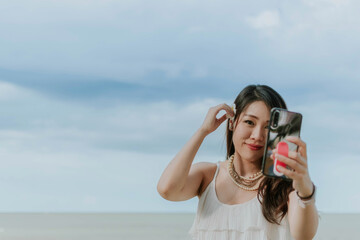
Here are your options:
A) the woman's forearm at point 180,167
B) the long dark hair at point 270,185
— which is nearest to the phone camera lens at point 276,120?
the long dark hair at point 270,185

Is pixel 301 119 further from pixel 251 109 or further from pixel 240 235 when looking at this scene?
pixel 240 235

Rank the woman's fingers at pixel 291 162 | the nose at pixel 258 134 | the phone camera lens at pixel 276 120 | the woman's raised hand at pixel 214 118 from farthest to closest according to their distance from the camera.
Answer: the woman's raised hand at pixel 214 118
the nose at pixel 258 134
the phone camera lens at pixel 276 120
the woman's fingers at pixel 291 162

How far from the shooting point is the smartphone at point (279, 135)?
2.19 metres

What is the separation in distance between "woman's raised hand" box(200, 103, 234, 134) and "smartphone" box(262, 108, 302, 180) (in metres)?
0.55

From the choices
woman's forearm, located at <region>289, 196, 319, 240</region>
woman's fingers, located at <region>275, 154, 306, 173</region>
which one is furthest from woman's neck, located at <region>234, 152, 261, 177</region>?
woman's fingers, located at <region>275, 154, 306, 173</region>

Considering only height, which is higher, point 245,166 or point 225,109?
point 225,109

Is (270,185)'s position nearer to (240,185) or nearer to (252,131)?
(240,185)

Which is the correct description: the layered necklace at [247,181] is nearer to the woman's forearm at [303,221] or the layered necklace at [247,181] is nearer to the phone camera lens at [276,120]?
the woman's forearm at [303,221]

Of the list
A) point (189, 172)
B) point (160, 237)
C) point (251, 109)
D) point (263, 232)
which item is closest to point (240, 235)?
point (263, 232)

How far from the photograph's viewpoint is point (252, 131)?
2746 mm

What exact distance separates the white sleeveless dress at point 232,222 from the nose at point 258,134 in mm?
324

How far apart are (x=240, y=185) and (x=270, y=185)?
0.57 feet

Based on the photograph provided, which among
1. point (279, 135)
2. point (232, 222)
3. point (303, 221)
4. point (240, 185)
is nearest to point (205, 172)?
point (240, 185)

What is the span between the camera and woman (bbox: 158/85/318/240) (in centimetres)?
275
